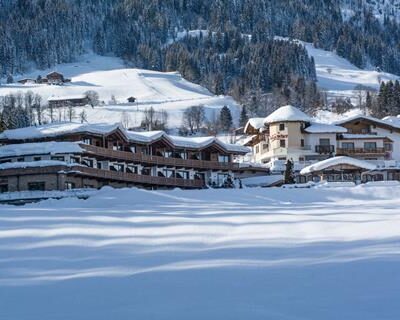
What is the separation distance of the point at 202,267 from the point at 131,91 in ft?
466

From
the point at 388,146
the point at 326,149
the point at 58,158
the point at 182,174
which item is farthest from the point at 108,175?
the point at 388,146

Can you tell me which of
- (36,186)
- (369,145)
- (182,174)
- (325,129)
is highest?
(325,129)

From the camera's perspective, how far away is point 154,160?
55344 millimetres

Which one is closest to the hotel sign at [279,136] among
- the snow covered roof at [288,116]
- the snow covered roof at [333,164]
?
the snow covered roof at [288,116]

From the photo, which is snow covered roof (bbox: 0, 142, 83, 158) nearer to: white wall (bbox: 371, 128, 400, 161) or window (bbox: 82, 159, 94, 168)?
window (bbox: 82, 159, 94, 168)

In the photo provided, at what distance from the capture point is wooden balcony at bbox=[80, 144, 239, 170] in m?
50.4

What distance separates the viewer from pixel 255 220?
67.3 feet

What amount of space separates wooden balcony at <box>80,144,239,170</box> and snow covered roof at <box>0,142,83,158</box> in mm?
961

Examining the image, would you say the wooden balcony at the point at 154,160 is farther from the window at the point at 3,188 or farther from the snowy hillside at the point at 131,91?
the snowy hillside at the point at 131,91

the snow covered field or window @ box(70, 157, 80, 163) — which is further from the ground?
the snow covered field

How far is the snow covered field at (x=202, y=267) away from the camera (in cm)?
919

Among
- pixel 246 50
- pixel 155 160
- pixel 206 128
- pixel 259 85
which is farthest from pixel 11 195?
pixel 246 50

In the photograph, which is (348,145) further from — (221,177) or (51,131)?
(51,131)

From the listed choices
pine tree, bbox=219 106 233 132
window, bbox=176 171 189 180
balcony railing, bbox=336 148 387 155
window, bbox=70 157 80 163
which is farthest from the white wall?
pine tree, bbox=219 106 233 132
